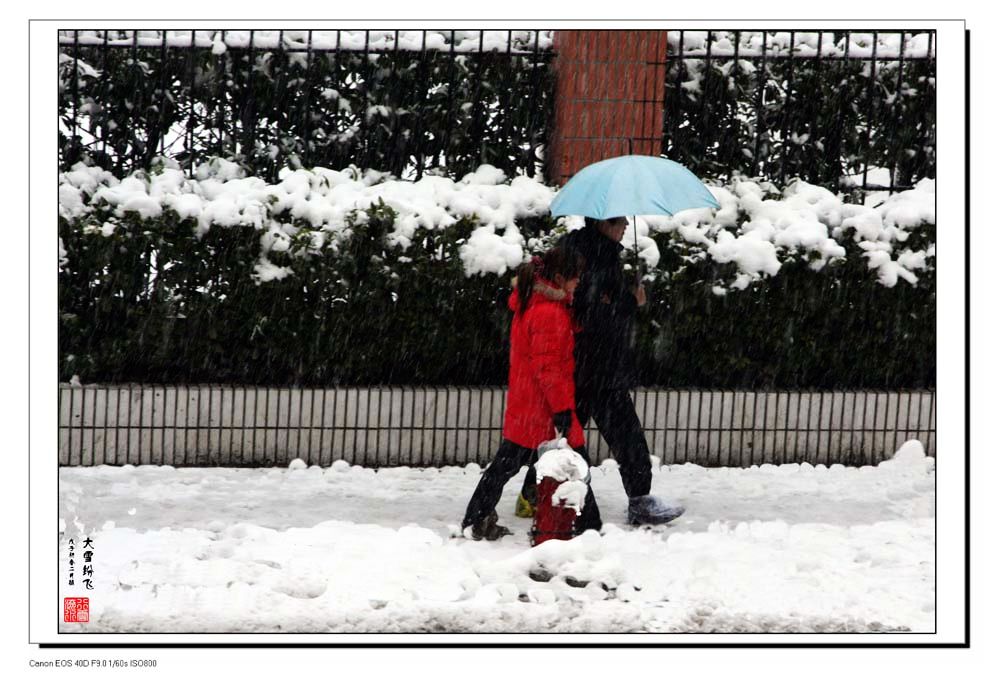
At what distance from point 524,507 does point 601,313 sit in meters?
1.15

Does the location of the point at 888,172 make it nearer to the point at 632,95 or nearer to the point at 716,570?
the point at 632,95

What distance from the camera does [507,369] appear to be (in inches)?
290

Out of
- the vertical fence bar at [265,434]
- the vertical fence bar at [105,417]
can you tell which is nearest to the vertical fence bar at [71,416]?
the vertical fence bar at [105,417]

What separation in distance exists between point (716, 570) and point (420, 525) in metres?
1.57

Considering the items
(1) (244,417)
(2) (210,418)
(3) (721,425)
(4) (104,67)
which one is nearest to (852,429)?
(3) (721,425)

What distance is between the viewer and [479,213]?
7.14 m

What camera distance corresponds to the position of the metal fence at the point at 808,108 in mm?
8008

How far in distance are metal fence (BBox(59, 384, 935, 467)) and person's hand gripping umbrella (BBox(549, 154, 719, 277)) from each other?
1664 mm

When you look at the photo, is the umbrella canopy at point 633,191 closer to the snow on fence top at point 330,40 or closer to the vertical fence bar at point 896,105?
the snow on fence top at point 330,40

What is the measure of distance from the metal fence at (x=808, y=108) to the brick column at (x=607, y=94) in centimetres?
31

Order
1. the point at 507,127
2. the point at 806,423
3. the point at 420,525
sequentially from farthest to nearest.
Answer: the point at 507,127 < the point at 806,423 < the point at 420,525

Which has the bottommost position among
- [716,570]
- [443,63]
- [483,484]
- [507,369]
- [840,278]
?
[716,570]

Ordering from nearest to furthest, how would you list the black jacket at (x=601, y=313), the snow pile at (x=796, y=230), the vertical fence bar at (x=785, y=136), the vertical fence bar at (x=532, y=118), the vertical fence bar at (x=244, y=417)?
the black jacket at (x=601, y=313) < the vertical fence bar at (x=244, y=417) < the snow pile at (x=796, y=230) < the vertical fence bar at (x=532, y=118) < the vertical fence bar at (x=785, y=136)

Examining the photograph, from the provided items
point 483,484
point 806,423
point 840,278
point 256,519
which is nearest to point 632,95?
point 840,278
